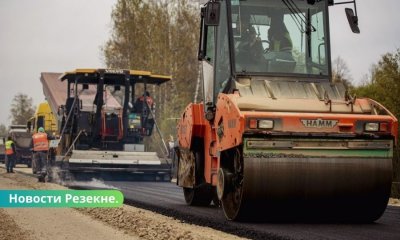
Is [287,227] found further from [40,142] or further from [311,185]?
[40,142]

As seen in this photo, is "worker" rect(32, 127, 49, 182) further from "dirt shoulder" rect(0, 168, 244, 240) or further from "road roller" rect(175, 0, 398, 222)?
"road roller" rect(175, 0, 398, 222)

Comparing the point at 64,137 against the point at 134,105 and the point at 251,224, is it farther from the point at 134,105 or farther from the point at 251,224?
the point at 251,224

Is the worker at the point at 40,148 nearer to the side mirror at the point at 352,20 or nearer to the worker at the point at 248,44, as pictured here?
the worker at the point at 248,44

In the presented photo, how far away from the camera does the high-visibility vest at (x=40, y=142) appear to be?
940 inches

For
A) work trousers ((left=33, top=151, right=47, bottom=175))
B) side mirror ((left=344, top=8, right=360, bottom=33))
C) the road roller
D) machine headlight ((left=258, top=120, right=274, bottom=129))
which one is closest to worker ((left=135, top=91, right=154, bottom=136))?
work trousers ((left=33, top=151, right=47, bottom=175))

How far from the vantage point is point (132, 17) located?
41469mm

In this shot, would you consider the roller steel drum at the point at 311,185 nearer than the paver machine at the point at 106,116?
Yes

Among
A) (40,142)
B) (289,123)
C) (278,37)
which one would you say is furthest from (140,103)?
(289,123)

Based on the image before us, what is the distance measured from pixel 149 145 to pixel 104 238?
13437mm

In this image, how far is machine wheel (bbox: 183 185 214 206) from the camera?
1170 centimetres

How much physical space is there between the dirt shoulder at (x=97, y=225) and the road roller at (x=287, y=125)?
2.59ft

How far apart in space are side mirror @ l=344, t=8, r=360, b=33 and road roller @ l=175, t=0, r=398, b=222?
0.01 metres

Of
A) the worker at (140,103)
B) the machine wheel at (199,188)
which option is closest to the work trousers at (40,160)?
the worker at (140,103)

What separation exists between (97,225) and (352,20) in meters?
3.85
